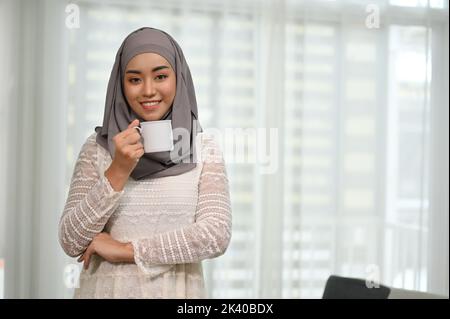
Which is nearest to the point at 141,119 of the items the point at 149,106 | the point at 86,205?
the point at 149,106

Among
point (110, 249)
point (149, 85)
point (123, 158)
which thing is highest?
point (149, 85)

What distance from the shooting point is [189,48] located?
1.69 metres

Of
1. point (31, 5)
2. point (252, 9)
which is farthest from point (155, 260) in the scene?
point (252, 9)

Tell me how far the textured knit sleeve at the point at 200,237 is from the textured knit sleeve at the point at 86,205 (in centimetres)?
7

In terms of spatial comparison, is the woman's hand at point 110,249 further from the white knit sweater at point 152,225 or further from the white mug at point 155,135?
the white mug at point 155,135

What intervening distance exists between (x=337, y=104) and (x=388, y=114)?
7.0 inches

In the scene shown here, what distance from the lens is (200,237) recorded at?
81 centimetres

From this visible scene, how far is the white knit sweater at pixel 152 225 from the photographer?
0.81 m

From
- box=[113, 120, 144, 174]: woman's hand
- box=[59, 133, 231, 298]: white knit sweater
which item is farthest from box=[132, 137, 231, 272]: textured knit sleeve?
box=[113, 120, 144, 174]: woman's hand

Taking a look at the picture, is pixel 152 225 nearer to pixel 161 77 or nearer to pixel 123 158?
pixel 123 158

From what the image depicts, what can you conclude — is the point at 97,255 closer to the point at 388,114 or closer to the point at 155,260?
the point at 155,260

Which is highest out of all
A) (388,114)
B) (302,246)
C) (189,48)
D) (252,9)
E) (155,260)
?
(252,9)

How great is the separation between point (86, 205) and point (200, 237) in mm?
164

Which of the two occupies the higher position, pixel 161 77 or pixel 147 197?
pixel 161 77
